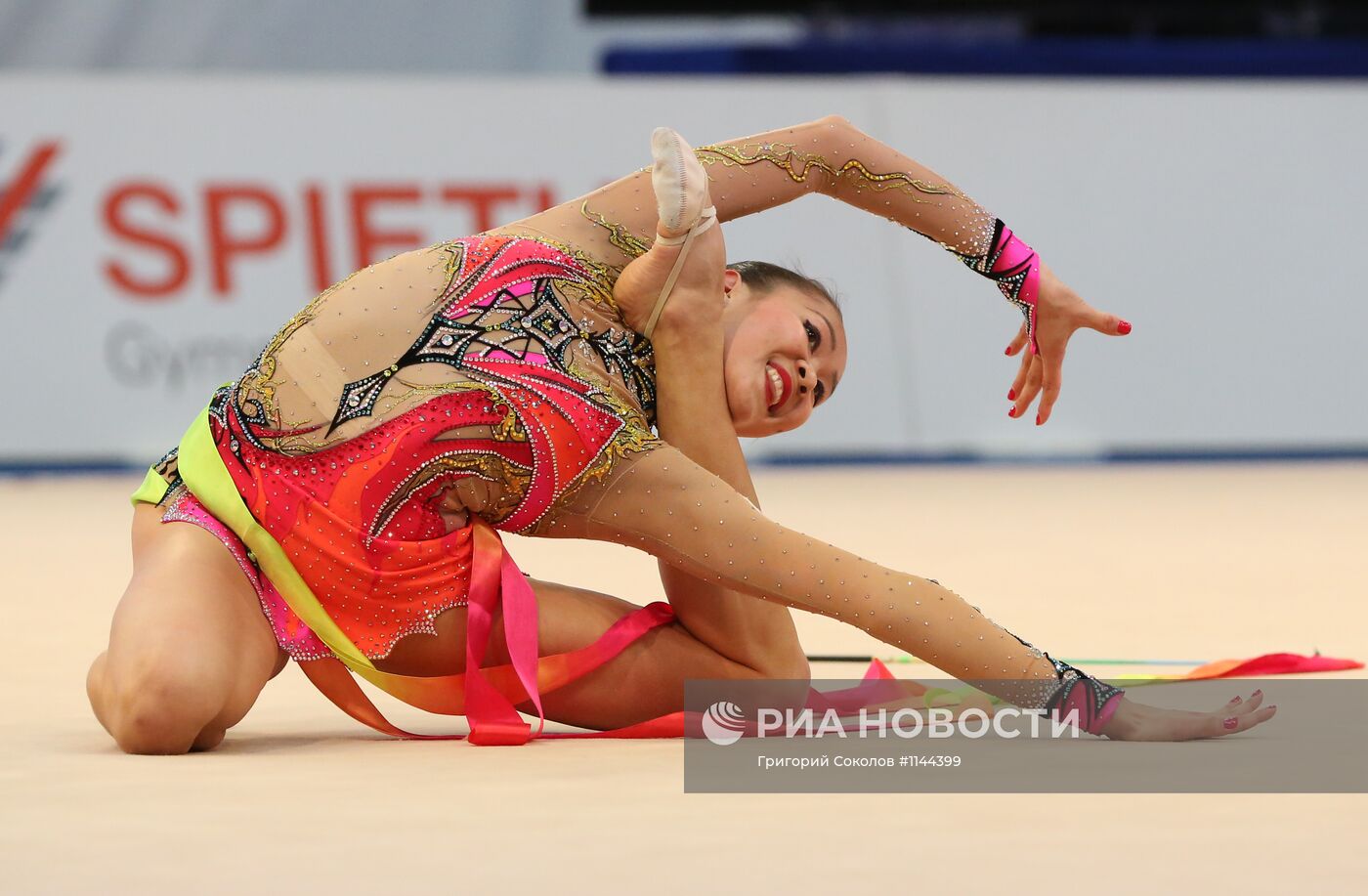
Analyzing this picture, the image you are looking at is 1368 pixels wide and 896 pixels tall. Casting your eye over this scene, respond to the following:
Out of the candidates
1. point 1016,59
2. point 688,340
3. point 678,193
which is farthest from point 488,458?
point 1016,59

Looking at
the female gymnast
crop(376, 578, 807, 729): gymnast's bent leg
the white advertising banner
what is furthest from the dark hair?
the white advertising banner

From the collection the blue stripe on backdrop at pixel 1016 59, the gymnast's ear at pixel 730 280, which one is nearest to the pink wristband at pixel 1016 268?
the gymnast's ear at pixel 730 280

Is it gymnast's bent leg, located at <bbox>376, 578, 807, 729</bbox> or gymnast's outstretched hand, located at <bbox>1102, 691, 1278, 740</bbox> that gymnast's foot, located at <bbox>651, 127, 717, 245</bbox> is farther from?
gymnast's outstretched hand, located at <bbox>1102, 691, 1278, 740</bbox>

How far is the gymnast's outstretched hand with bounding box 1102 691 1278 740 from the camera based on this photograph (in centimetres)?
200

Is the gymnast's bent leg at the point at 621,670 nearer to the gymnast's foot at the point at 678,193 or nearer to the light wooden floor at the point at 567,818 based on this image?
the light wooden floor at the point at 567,818

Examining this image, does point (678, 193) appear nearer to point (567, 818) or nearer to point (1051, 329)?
point (1051, 329)

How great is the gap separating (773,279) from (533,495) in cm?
44

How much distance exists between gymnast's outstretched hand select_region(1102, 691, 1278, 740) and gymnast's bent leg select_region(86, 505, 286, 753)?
3.25 feet

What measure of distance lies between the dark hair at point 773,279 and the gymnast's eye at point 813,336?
42mm

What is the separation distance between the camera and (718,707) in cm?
222

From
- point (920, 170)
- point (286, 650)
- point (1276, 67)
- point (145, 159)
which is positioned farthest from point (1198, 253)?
point (286, 650)

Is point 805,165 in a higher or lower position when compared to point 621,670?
higher

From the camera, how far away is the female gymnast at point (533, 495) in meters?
2.04

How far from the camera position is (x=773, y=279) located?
91.6 inches
